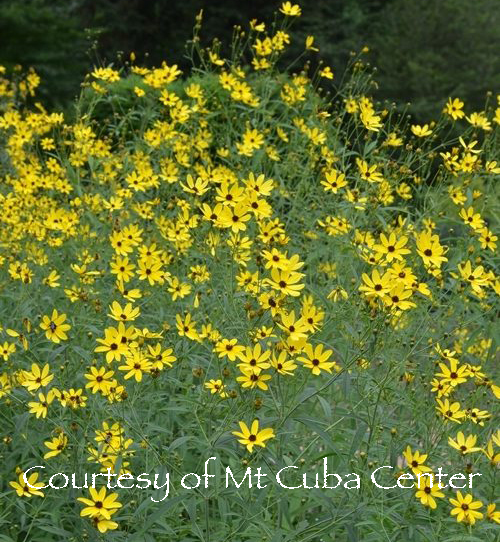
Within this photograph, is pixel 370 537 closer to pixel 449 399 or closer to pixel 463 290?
pixel 449 399

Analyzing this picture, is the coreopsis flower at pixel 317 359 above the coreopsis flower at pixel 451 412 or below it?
above

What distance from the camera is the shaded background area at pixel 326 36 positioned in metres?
13.8

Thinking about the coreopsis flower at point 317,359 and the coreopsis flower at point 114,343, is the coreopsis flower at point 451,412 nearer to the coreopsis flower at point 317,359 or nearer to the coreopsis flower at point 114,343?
the coreopsis flower at point 317,359

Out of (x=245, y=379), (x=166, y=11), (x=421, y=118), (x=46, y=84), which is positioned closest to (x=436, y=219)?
(x=245, y=379)

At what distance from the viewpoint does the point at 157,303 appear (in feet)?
13.5

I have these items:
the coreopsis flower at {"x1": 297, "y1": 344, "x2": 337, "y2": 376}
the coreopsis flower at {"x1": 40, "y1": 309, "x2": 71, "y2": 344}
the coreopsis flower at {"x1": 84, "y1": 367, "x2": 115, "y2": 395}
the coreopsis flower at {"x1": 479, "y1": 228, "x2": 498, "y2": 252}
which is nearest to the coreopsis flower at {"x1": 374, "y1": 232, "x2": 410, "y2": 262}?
the coreopsis flower at {"x1": 297, "y1": 344, "x2": 337, "y2": 376}

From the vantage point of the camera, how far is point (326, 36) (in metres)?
16.5

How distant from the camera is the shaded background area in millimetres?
13836

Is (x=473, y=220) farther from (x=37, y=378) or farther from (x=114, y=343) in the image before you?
(x=37, y=378)

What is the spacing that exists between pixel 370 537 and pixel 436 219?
6.56 ft

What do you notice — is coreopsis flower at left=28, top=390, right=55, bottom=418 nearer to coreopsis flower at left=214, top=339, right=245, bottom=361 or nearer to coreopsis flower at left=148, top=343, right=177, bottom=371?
coreopsis flower at left=148, top=343, right=177, bottom=371

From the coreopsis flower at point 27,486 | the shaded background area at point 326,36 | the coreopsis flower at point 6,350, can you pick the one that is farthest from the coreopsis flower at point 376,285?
the shaded background area at point 326,36

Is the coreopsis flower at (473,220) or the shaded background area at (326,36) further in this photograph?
the shaded background area at (326,36)

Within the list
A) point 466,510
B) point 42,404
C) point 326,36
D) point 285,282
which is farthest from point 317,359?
point 326,36
